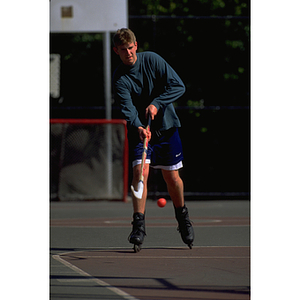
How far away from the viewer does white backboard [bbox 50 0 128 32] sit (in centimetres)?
1241

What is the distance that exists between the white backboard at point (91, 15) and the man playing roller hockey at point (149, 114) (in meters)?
6.64

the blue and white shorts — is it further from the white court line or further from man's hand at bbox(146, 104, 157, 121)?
the white court line

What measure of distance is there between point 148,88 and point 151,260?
156cm

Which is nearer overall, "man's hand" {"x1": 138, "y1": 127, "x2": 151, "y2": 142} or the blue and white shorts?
"man's hand" {"x1": 138, "y1": 127, "x2": 151, "y2": 142}

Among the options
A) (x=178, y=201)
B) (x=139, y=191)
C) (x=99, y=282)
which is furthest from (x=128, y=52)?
(x=99, y=282)

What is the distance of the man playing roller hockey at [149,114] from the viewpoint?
19.0ft

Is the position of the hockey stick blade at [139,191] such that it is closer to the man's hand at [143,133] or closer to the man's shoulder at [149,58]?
the man's hand at [143,133]

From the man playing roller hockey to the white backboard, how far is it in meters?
6.64

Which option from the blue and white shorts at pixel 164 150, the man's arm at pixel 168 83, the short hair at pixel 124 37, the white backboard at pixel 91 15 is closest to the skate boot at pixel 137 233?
the blue and white shorts at pixel 164 150

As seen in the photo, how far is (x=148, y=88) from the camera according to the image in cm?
597

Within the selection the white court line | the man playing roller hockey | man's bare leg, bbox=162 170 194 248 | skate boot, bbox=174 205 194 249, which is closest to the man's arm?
the man playing roller hockey

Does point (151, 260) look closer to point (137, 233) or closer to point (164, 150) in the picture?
point (137, 233)
